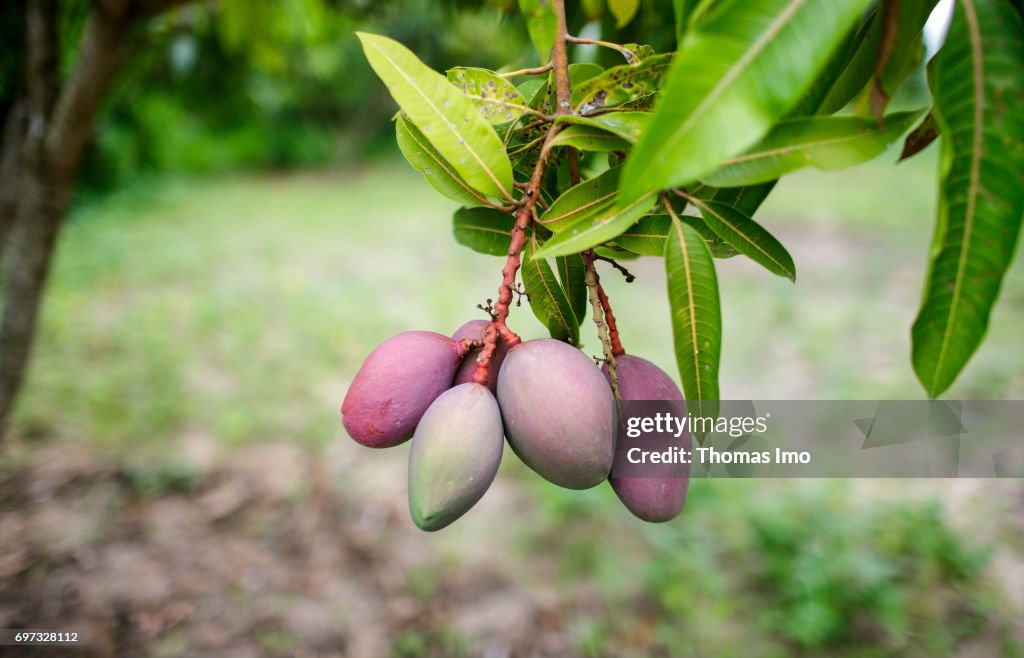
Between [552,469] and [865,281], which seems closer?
[552,469]

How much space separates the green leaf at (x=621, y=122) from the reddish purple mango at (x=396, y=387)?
10.2 inches

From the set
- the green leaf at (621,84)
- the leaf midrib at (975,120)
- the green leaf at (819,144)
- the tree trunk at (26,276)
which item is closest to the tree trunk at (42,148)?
the tree trunk at (26,276)

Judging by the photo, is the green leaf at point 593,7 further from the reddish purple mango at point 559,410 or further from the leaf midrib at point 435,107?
the reddish purple mango at point 559,410

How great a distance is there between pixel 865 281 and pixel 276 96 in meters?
10.1

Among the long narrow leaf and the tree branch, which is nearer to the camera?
the long narrow leaf

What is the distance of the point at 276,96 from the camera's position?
448 inches

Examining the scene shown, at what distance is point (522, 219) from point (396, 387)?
21 cm

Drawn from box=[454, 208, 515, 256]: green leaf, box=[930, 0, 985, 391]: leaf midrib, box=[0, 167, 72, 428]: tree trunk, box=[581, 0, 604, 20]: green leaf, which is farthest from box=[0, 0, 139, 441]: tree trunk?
box=[930, 0, 985, 391]: leaf midrib

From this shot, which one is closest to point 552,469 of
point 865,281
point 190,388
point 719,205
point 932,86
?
point 719,205

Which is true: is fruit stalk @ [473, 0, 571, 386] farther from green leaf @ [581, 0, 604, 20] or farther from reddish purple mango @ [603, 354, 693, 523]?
green leaf @ [581, 0, 604, 20]

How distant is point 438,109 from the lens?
60 cm

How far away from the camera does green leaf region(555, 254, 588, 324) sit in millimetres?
708

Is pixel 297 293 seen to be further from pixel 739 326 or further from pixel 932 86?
pixel 932 86

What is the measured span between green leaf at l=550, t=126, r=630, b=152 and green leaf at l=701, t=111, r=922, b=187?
0.12m
